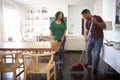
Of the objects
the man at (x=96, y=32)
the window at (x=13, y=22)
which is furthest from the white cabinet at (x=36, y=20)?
the man at (x=96, y=32)

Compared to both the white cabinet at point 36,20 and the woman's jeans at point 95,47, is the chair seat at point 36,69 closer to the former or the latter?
the woman's jeans at point 95,47

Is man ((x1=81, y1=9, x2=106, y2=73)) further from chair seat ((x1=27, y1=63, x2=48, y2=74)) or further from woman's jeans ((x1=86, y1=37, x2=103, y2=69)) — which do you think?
chair seat ((x1=27, y1=63, x2=48, y2=74))

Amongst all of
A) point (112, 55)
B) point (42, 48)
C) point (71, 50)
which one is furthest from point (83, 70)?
point (71, 50)

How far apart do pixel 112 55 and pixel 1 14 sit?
185 inches

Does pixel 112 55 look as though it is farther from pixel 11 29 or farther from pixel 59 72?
pixel 11 29

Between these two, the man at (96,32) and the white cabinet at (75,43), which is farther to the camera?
the white cabinet at (75,43)

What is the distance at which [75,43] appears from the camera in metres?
6.18

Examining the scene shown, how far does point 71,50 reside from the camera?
A: 20.6ft

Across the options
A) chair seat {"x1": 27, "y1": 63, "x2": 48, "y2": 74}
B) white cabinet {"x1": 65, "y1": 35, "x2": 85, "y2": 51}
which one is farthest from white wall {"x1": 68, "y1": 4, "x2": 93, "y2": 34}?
chair seat {"x1": 27, "y1": 63, "x2": 48, "y2": 74}

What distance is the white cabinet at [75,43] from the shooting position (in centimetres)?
→ 614

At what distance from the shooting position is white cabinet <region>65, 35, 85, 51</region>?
6.14m

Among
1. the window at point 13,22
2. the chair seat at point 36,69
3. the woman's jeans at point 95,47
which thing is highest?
the window at point 13,22

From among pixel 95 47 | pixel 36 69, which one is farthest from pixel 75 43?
pixel 36 69

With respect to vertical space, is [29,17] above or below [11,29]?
above
